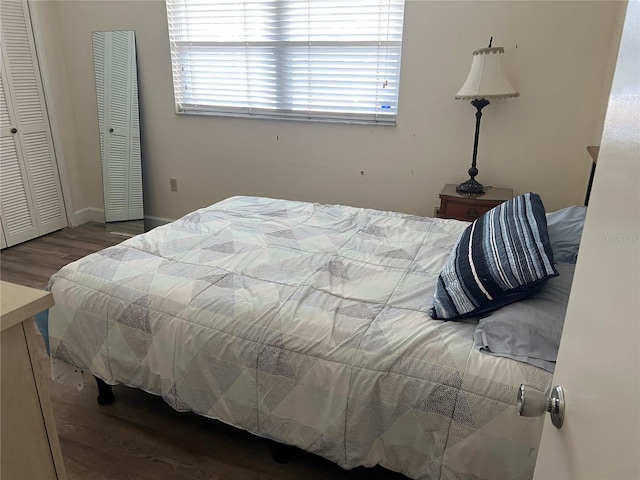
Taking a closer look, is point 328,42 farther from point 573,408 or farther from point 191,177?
point 573,408

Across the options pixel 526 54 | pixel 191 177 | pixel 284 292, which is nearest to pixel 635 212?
pixel 284 292

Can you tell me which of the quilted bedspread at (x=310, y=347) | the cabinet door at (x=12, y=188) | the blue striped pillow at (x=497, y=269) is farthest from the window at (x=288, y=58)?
the blue striped pillow at (x=497, y=269)

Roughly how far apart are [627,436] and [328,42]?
3133mm

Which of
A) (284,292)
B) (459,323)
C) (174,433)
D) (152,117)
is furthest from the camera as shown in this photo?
(152,117)

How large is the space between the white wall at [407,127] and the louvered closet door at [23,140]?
213 mm

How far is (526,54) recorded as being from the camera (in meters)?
2.74

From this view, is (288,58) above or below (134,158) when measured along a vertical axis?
above

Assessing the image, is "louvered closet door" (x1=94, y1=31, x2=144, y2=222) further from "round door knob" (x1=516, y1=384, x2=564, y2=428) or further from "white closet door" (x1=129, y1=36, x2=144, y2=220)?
"round door knob" (x1=516, y1=384, x2=564, y2=428)

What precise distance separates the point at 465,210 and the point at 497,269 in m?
1.37

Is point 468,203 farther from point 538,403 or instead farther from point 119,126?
point 119,126

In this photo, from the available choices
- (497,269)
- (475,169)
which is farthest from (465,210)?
(497,269)

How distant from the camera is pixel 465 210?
276cm

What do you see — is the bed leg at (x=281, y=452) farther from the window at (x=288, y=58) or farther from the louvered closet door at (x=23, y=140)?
the louvered closet door at (x=23, y=140)

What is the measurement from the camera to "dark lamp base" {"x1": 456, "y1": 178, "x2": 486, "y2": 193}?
282cm
